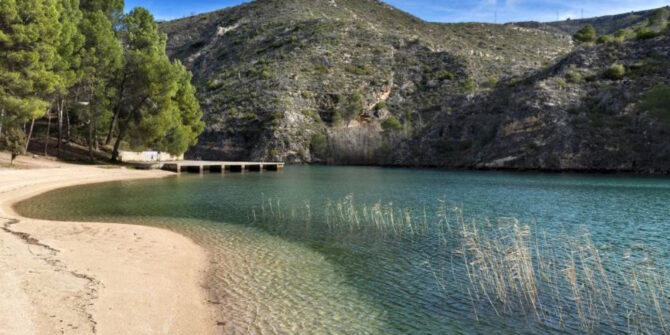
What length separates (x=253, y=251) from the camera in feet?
52.9

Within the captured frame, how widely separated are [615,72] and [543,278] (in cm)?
7685

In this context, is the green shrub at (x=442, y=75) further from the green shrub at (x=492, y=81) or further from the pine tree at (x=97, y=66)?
the pine tree at (x=97, y=66)

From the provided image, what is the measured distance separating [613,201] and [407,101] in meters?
78.1

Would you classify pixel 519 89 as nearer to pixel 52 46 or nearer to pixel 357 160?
pixel 357 160

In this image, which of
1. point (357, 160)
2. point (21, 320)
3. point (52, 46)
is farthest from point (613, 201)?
point (357, 160)

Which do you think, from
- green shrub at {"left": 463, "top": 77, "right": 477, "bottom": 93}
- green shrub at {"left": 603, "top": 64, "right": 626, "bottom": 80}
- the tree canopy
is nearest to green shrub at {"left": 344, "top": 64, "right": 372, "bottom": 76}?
green shrub at {"left": 463, "top": 77, "right": 477, "bottom": 93}

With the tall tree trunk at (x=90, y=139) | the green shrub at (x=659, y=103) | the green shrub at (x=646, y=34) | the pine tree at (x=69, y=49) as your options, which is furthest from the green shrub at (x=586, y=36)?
the pine tree at (x=69, y=49)

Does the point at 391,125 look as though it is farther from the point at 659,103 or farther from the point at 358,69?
the point at 659,103

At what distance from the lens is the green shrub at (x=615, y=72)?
2955 inches

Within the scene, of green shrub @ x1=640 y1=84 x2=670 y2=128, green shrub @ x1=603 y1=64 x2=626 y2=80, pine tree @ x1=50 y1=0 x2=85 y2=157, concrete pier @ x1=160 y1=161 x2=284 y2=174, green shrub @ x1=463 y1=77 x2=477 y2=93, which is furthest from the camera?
green shrub @ x1=463 y1=77 x2=477 y2=93

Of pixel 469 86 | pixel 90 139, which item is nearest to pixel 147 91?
pixel 90 139

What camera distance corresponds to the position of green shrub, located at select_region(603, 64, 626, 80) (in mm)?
75062

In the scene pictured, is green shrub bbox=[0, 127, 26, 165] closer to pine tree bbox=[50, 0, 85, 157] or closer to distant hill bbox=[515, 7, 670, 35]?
pine tree bbox=[50, 0, 85, 157]

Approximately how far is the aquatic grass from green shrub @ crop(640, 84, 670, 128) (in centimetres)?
5508
